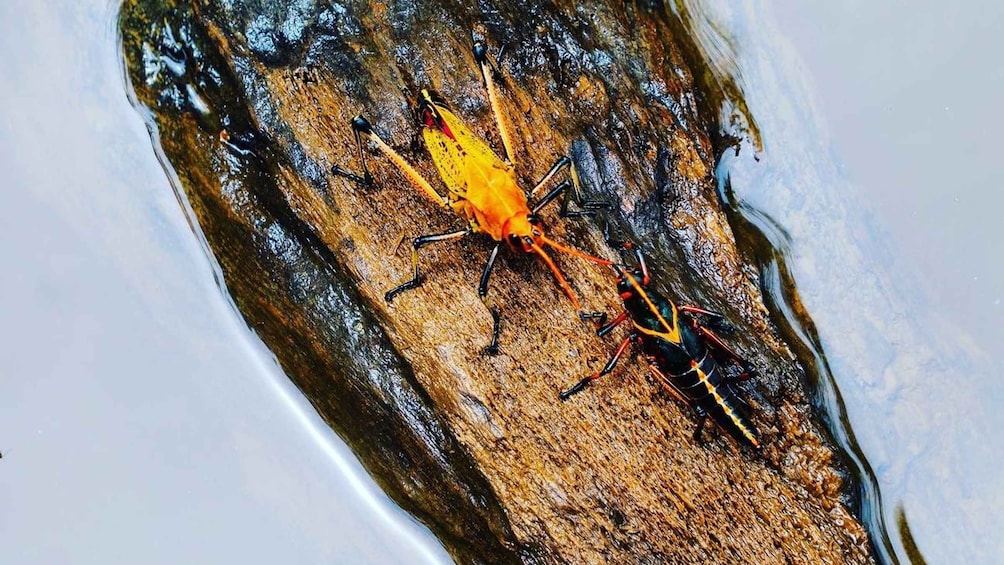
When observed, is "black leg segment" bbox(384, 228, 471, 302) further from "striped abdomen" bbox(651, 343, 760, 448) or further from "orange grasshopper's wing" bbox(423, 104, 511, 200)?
"striped abdomen" bbox(651, 343, 760, 448)

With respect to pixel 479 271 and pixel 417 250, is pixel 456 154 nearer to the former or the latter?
pixel 417 250

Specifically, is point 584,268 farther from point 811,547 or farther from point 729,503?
point 811,547

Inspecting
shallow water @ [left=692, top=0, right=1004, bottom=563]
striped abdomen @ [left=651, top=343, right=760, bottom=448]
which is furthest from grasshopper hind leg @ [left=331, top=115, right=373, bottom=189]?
shallow water @ [left=692, top=0, right=1004, bottom=563]

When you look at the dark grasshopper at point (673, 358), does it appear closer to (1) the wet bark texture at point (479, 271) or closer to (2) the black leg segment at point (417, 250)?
(1) the wet bark texture at point (479, 271)

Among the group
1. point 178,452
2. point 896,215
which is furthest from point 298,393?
point 896,215

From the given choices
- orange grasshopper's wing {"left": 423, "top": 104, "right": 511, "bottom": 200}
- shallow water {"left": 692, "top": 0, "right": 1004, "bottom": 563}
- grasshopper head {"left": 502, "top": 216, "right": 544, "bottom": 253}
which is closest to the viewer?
grasshopper head {"left": 502, "top": 216, "right": 544, "bottom": 253}

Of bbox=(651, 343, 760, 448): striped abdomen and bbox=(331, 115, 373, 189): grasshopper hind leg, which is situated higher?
bbox=(331, 115, 373, 189): grasshopper hind leg
